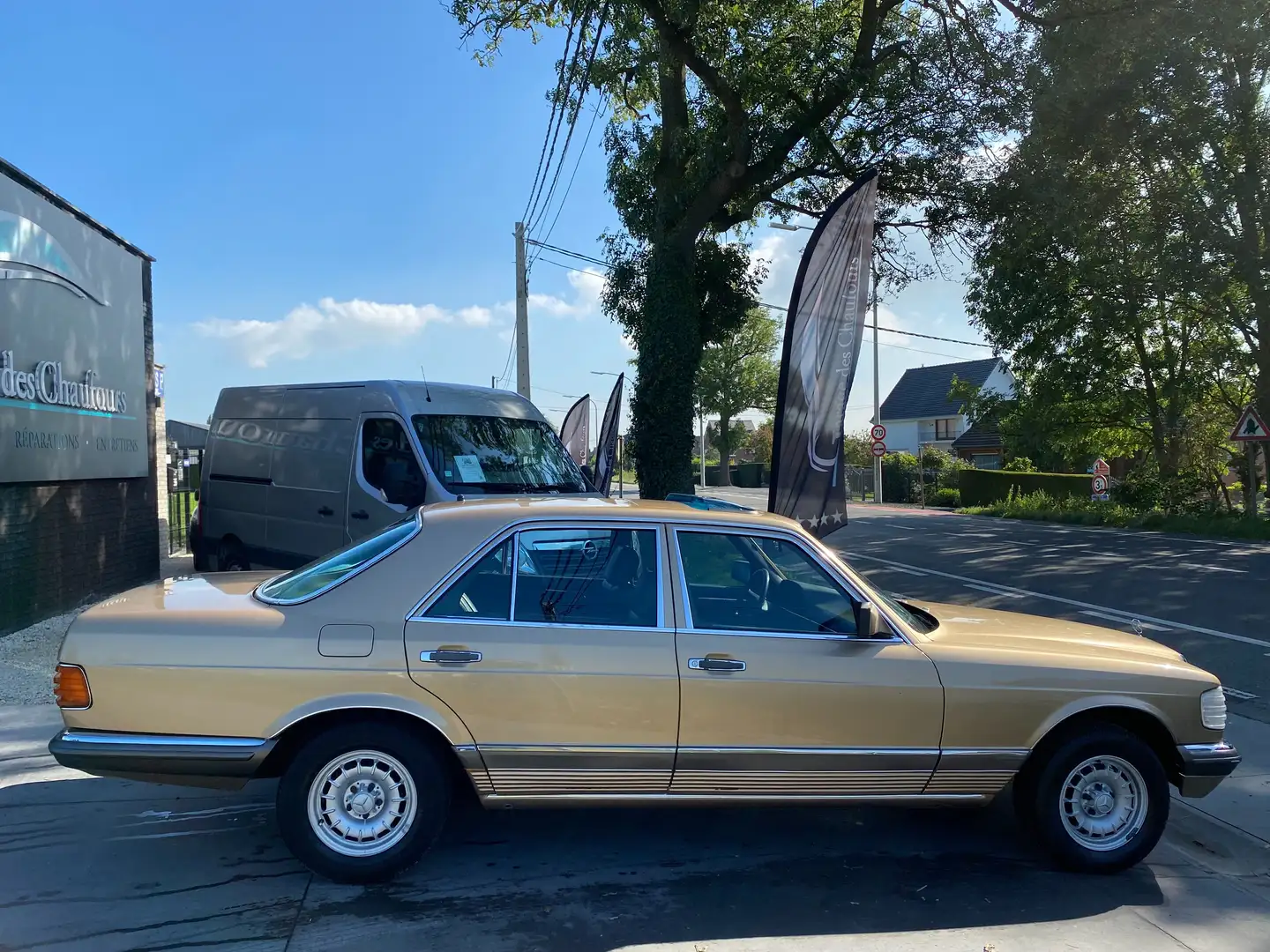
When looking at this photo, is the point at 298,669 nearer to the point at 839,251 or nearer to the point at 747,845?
the point at 747,845

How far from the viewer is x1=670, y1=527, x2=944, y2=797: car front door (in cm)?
400

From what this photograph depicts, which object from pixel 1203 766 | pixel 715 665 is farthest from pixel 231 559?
pixel 1203 766

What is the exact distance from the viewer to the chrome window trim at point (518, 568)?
399cm

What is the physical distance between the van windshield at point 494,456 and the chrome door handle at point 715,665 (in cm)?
508

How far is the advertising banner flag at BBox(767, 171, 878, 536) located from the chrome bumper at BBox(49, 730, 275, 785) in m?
5.70

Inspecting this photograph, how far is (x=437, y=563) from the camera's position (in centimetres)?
407

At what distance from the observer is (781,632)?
4.15 meters

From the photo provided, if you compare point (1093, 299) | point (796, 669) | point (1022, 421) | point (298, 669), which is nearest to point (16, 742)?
point (298, 669)

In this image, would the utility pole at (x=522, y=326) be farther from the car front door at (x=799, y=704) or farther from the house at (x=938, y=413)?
the house at (x=938, y=413)

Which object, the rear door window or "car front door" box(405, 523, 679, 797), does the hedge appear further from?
"car front door" box(405, 523, 679, 797)

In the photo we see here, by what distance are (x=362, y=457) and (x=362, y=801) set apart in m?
5.79

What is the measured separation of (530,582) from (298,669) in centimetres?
99

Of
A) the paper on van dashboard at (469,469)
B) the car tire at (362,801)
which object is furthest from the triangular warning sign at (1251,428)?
the car tire at (362,801)

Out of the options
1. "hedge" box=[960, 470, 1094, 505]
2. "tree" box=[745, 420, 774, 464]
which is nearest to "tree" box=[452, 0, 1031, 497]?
"hedge" box=[960, 470, 1094, 505]
